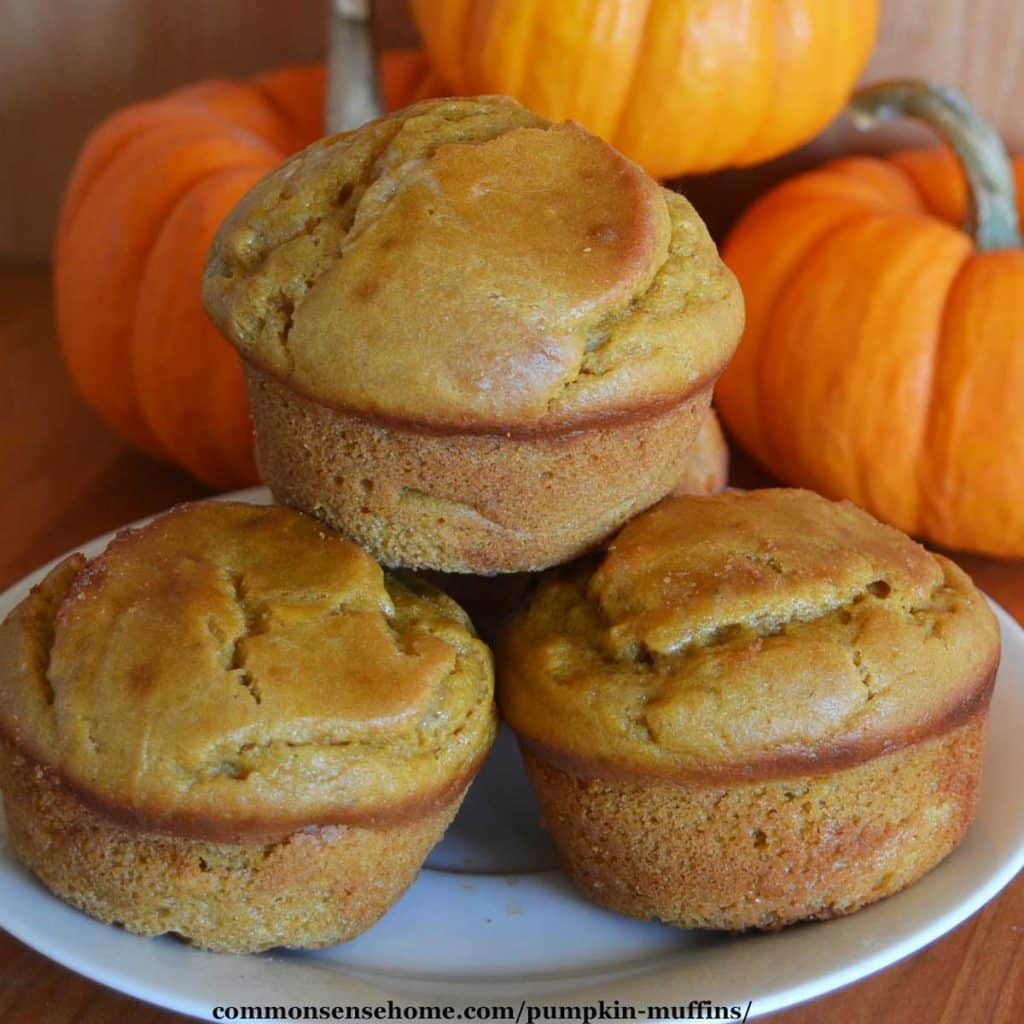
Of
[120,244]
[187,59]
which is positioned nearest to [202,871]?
[120,244]

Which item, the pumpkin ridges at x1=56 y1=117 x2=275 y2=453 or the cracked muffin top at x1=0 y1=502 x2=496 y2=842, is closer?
the cracked muffin top at x1=0 y1=502 x2=496 y2=842

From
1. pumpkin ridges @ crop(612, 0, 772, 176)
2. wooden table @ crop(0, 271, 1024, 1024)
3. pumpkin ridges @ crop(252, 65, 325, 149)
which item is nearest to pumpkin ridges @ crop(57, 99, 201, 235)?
pumpkin ridges @ crop(252, 65, 325, 149)

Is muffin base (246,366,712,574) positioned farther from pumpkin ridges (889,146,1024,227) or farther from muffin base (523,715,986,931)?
pumpkin ridges (889,146,1024,227)

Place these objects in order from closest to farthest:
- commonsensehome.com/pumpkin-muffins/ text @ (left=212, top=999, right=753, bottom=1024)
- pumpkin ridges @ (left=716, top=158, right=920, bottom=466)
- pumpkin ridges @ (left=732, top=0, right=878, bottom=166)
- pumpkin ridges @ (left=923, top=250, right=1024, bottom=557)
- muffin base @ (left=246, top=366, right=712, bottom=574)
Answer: commonsensehome.com/pumpkin-muffins/ text @ (left=212, top=999, right=753, bottom=1024) < muffin base @ (left=246, top=366, right=712, bottom=574) < pumpkin ridges @ (left=923, top=250, right=1024, bottom=557) < pumpkin ridges @ (left=732, top=0, right=878, bottom=166) < pumpkin ridges @ (left=716, top=158, right=920, bottom=466)

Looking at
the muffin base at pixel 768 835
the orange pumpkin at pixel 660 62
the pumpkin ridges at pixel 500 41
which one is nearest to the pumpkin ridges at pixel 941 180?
the orange pumpkin at pixel 660 62

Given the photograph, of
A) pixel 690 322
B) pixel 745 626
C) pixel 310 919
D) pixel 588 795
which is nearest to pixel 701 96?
pixel 690 322

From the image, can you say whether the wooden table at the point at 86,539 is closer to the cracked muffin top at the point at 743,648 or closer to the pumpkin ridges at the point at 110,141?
the cracked muffin top at the point at 743,648

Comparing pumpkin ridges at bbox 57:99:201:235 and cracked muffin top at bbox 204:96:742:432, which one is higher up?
cracked muffin top at bbox 204:96:742:432

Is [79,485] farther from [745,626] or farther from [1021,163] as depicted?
[1021,163]
